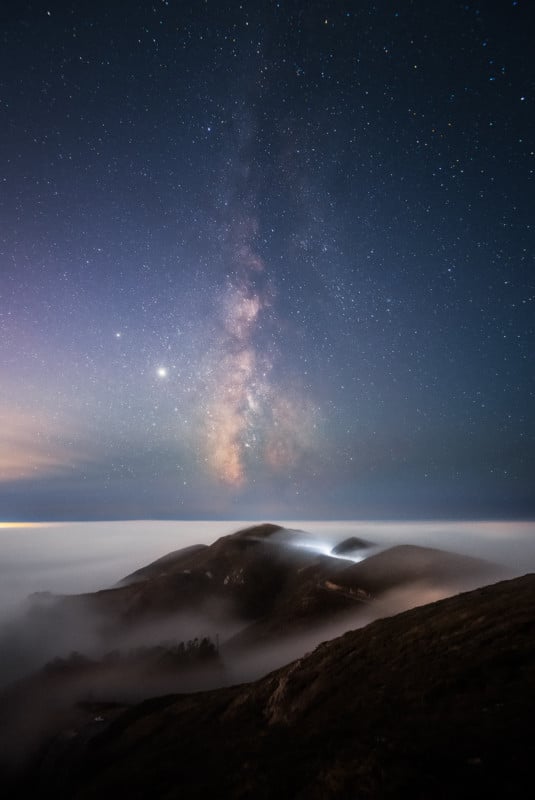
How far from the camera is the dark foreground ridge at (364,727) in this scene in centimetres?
1402

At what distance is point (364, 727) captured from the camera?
64.3 ft

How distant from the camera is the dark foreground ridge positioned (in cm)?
1402

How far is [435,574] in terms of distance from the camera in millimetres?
115750

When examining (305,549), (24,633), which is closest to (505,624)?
(305,549)

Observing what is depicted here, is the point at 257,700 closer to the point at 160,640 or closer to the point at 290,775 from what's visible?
the point at 290,775

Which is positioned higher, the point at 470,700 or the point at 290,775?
the point at 470,700

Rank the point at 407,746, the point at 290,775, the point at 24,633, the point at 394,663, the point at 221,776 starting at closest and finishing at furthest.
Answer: the point at 407,746
the point at 290,775
the point at 221,776
the point at 394,663
the point at 24,633

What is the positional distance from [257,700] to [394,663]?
551 inches

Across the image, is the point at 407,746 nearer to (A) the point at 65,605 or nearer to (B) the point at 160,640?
(B) the point at 160,640

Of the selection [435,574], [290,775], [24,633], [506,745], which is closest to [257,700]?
[290,775]

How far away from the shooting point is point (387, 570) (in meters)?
124

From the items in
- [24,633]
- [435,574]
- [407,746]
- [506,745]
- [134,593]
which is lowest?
[24,633]

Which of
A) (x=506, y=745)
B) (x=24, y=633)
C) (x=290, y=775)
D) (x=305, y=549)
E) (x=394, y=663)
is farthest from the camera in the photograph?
(x=305, y=549)

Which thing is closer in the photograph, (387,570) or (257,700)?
(257,700)
